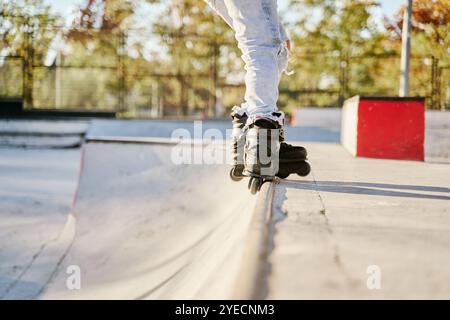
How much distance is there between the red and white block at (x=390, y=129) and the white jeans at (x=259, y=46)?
249 cm

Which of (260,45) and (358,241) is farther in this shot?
(260,45)

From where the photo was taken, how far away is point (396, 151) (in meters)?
4.93

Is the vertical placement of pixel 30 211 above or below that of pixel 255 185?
below

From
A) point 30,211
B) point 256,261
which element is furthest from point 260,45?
point 30,211

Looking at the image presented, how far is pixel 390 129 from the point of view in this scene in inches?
196

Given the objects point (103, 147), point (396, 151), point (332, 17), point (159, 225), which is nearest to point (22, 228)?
point (159, 225)

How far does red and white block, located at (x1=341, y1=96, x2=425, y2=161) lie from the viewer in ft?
16.1

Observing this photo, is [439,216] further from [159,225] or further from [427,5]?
[427,5]

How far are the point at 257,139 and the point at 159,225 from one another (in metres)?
1.64

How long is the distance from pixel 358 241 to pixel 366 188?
1.22 metres

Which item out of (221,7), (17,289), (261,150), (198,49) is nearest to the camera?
(261,150)

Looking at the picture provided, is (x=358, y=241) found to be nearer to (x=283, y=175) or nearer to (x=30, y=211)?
(x=283, y=175)

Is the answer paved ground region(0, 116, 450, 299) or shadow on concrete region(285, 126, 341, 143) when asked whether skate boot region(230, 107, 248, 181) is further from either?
shadow on concrete region(285, 126, 341, 143)

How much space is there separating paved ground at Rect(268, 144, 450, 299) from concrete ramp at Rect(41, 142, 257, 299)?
0.78ft
